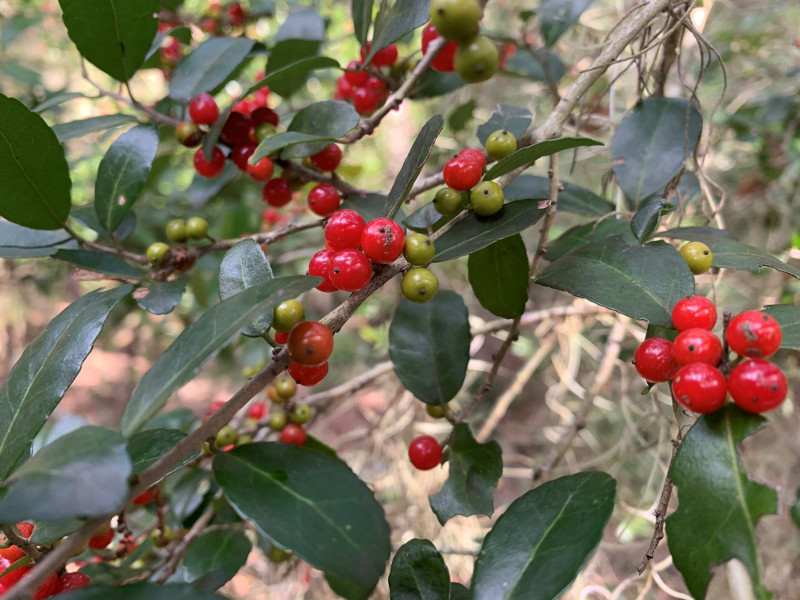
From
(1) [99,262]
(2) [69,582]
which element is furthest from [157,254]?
(2) [69,582]

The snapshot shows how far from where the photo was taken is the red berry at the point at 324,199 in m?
0.95

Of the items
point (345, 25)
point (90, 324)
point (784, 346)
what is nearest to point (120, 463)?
point (90, 324)

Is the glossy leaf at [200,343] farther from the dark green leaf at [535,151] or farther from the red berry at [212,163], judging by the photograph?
the red berry at [212,163]

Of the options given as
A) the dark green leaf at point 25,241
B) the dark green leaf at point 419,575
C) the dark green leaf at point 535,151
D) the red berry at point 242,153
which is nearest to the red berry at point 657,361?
the dark green leaf at point 535,151

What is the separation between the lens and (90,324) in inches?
26.5

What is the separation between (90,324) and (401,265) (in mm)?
416

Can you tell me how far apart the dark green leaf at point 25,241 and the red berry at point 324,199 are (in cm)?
48

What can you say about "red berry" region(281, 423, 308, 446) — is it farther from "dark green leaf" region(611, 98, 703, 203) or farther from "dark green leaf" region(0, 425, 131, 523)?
"dark green leaf" region(611, 98, 703, 203)

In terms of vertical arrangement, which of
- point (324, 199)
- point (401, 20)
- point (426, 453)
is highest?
point (401, 20)

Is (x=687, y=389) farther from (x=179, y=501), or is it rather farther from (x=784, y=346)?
(x=179, y=501)

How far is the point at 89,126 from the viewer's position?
1.08 meters

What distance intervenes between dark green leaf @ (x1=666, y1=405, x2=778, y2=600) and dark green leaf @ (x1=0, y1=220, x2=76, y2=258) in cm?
108

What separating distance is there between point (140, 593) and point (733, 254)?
33.7 inches

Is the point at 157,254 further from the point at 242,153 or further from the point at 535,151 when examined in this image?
the point at 535,151
